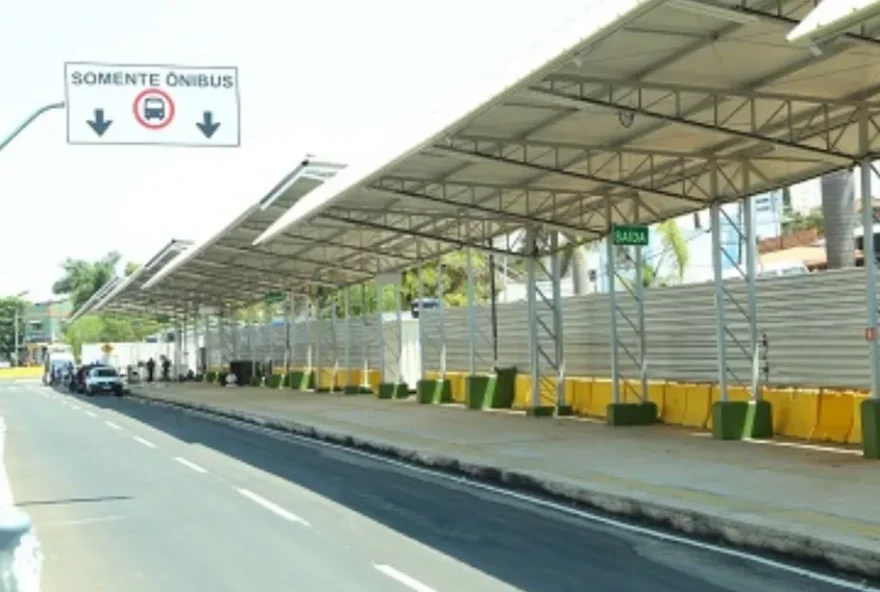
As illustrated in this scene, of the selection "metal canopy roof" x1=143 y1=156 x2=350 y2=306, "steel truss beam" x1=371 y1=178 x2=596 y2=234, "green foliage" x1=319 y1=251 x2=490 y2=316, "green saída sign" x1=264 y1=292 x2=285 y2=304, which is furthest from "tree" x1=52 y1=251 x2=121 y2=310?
"steel truss beam" x1=371 y1=178 x2=596 y2=234

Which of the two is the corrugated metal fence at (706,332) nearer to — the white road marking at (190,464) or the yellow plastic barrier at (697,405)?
the yellow plastic barrier at (697,405)

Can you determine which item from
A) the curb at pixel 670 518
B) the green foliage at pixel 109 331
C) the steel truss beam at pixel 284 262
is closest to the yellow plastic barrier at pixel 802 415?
the curb at pixel 670 518

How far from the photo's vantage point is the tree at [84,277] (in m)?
137

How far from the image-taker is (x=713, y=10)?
11.9m

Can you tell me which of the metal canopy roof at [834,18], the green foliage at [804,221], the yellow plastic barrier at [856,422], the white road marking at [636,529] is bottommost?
the white road marking at [636,529]

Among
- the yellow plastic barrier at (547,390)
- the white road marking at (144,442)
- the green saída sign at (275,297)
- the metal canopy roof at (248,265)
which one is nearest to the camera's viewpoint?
the white road marking at (144,442)

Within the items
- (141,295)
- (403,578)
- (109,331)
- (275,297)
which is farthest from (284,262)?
(109,331)

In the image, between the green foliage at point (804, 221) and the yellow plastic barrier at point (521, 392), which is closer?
the yellow plastic barrier at point (521, 392)

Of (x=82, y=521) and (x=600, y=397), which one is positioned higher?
(x=600, y=397)

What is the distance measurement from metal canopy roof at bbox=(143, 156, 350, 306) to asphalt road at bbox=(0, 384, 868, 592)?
25.2ft

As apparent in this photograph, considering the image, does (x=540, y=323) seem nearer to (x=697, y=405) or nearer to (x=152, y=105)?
(x=697, y=405)

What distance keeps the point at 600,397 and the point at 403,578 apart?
55.4ft

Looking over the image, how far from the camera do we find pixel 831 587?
9.05m

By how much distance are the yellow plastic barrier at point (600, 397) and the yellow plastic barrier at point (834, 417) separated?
6.83 meters
